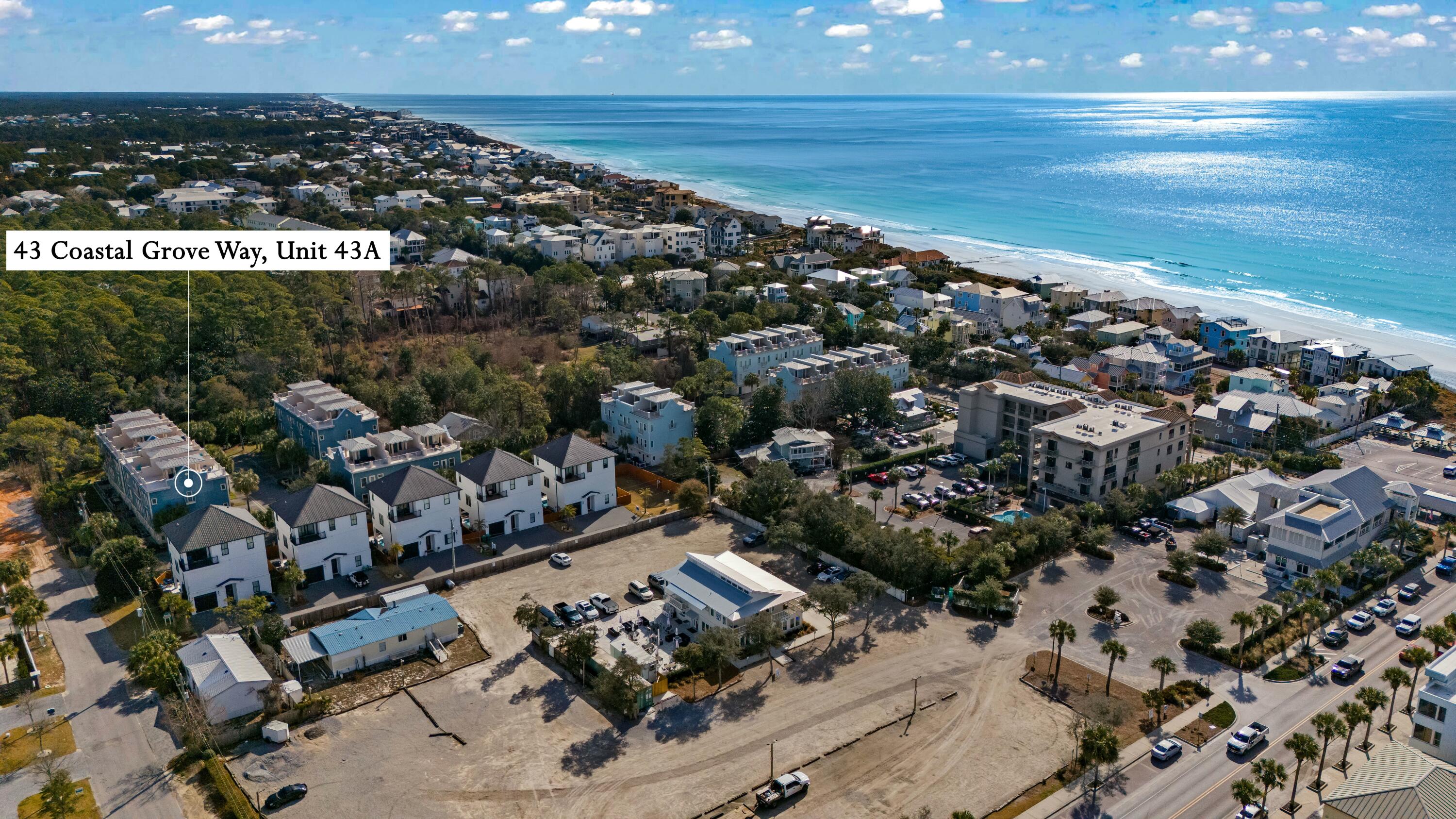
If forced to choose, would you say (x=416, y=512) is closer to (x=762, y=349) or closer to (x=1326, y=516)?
(x=762, y=349)

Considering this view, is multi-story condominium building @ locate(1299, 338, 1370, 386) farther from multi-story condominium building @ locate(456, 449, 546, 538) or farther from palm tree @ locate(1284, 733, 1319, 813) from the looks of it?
multi-story condominium building @ locate(456, 449, 546, 538)

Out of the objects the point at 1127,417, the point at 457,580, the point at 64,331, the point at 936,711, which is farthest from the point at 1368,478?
the point at 64,331

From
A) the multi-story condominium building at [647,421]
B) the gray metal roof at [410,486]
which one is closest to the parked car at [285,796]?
the gray metal roof at [410,486]

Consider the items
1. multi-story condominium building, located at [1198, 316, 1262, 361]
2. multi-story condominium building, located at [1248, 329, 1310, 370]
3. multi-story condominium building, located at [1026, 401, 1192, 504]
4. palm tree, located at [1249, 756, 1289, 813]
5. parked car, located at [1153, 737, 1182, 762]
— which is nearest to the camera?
palm tree, located at [1249, 756, 1289, 813]

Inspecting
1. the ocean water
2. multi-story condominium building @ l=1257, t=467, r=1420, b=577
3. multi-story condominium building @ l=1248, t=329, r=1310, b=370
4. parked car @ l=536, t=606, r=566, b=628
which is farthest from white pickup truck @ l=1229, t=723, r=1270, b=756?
the ocean water

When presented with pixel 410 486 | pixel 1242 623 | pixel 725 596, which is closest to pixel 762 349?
pixel 410 486

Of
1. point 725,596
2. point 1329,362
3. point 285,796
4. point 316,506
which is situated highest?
→ point 316,506

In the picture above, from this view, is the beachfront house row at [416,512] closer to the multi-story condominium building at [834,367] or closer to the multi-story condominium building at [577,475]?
the multi-story condominium building at [577,475]
